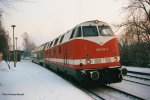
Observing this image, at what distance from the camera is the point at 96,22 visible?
13.4 m

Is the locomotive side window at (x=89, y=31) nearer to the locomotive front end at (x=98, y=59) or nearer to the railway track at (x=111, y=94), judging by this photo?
the locomotive front end at (x=98, y=59)

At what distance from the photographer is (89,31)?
13133 millimetres

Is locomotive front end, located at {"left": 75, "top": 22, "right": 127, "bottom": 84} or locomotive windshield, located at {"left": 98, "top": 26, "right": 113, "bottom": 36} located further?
locomotive windshield, located at {"left": 98, "top": 26, "right": 113, "bottom": 36}

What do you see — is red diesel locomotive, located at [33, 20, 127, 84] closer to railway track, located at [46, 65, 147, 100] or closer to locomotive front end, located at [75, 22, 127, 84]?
locomotive front end, located at [75, 22, 127, 84]

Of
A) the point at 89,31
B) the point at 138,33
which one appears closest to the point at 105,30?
the point at 89,31

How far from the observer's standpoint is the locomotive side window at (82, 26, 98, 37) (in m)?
13.0

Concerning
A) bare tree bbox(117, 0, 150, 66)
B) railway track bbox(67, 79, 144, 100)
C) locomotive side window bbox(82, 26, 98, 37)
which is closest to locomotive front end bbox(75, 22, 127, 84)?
locomotive side window bbox(82, 26, 98, 37)

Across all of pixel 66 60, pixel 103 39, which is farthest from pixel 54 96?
pixel 66 60

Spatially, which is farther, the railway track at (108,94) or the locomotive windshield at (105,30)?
the locomotive windshield at (105,30)

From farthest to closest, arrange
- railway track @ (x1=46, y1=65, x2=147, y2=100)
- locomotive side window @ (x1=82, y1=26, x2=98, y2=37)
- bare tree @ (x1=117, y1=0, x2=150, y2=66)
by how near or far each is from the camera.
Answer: bare tree @ (x1=117, y1=0, x2=150, y2=66) → locomotive side window @ (x1=82, y1=26, x2=98, y2=37) → railway track @ (x1=46, y1=65, x2=147, y2=100)

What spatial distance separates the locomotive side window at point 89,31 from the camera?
13.0 m

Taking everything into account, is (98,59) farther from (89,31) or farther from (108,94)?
(108,94)

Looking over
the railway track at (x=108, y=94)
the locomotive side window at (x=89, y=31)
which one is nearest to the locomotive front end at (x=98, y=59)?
the locomotive side window at (x=89, y=31)

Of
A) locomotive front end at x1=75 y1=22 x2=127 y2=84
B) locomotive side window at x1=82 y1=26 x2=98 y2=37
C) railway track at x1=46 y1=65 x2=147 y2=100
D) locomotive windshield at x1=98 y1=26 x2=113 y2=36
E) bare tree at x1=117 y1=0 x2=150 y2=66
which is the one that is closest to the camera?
railway track at x1=46 y1=65 x2=147 y2=100
